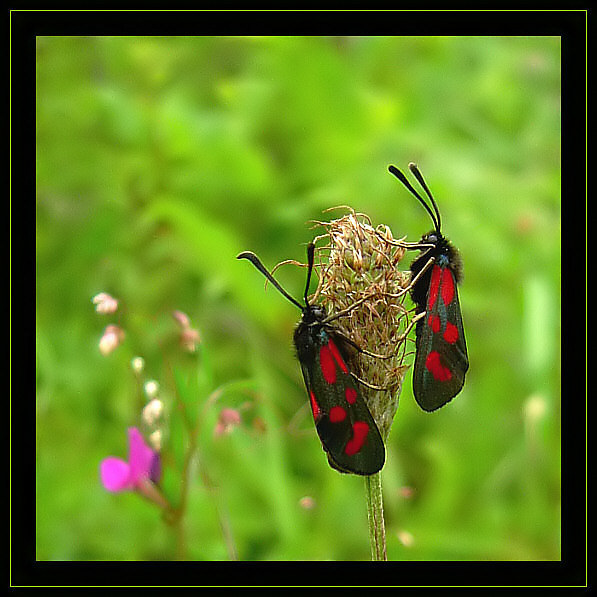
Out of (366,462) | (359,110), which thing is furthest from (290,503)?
(359,110)

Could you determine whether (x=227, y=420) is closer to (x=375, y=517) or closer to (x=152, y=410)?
(x=152, y=410)

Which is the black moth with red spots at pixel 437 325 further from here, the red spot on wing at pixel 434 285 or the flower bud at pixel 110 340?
the flower bud at pixel 110 340

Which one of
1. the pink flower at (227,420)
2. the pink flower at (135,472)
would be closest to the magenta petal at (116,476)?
the pink flower at (135,472)

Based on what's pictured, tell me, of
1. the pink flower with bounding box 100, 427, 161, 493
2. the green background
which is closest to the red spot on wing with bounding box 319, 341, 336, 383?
the pink flower with bounding box 100, 427, 161, 493

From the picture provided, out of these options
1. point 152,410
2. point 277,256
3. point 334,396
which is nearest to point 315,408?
point 334,396
